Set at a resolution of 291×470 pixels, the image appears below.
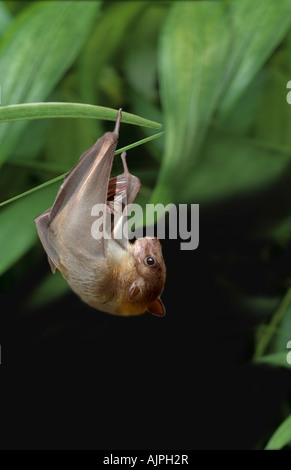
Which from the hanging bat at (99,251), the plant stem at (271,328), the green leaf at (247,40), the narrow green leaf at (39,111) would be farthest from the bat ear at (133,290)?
the plant stem at (271,328)

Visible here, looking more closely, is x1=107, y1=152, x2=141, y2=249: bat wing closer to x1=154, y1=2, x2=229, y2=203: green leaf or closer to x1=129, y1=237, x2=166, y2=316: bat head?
x1=129, y1=237, x2=166, y2=316: bat head

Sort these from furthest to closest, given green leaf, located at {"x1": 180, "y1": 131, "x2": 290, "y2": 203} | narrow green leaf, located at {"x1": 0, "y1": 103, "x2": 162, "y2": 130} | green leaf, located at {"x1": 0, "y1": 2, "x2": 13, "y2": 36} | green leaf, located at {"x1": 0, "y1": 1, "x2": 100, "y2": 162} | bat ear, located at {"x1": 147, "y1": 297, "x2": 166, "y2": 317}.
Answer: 1. green leaf, located at {"x1": 180, "y1": 131, "x2": 290, "y2": 203}
2. green leaf, located at {"x1": 0, "y1": 2, "x2": 13, "y2": 36}
3. green leaf, located at {"x1": 0, "y1": 1, "x2": 100, "y2": 162}
4. bat ear, located at {"x1": 147, "y1": 297, "x2": 166, "y2": 317}
5. narrow green leaf, located at {"x1": 0, "y1": 103, "x2": 162, "y2": 130}

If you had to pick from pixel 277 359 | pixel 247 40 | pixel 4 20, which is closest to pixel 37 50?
pixel 4 20

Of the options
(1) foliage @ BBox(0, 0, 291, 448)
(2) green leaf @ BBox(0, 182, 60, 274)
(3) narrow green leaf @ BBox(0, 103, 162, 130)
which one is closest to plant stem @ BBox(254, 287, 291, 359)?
(1) foliage @ BBox(0, 0, 291, 448)

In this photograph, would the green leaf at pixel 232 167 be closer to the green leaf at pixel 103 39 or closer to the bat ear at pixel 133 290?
the green leaf at pixel 103 39

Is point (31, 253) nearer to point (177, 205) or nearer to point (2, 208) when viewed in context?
point (2, 208)

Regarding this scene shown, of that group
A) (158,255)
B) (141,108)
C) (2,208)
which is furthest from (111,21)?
(158,255)
